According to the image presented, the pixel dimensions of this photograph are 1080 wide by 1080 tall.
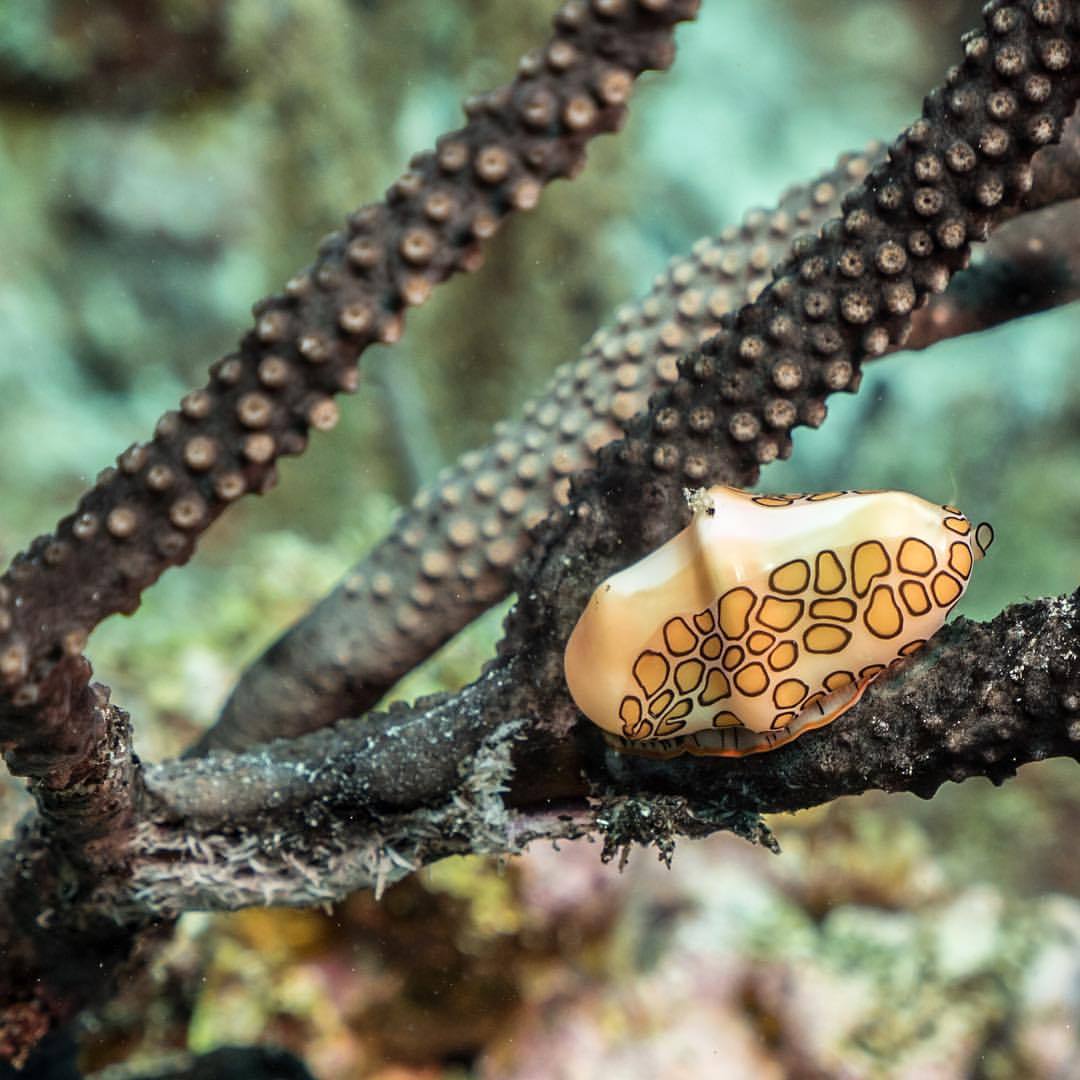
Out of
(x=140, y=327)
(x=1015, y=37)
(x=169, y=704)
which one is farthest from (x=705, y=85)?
(x=1015, y=37)

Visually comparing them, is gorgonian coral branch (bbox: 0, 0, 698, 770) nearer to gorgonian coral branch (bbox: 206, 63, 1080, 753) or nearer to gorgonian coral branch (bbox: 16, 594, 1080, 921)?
gorgonian coral branch (bbox: 16, 594, 1080, 921)

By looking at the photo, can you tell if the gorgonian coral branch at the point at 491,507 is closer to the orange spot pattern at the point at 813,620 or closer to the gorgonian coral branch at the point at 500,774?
the gorgonian coral branch at the point at 500,774

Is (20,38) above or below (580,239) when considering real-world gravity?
above

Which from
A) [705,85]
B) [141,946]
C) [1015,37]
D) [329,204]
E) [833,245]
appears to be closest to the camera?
[1015,37]

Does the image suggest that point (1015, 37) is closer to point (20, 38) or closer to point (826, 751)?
point (826, 751)

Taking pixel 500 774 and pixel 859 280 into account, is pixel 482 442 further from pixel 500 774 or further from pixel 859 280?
pixel 859 280

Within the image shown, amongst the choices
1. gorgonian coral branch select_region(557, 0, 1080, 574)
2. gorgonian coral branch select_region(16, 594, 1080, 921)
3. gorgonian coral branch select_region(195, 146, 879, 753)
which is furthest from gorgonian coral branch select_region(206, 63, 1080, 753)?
gorgonian coral branch select_region(557, 0, 1080, 574)

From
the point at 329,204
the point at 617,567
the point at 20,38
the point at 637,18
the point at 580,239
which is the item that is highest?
the point at 20,38
